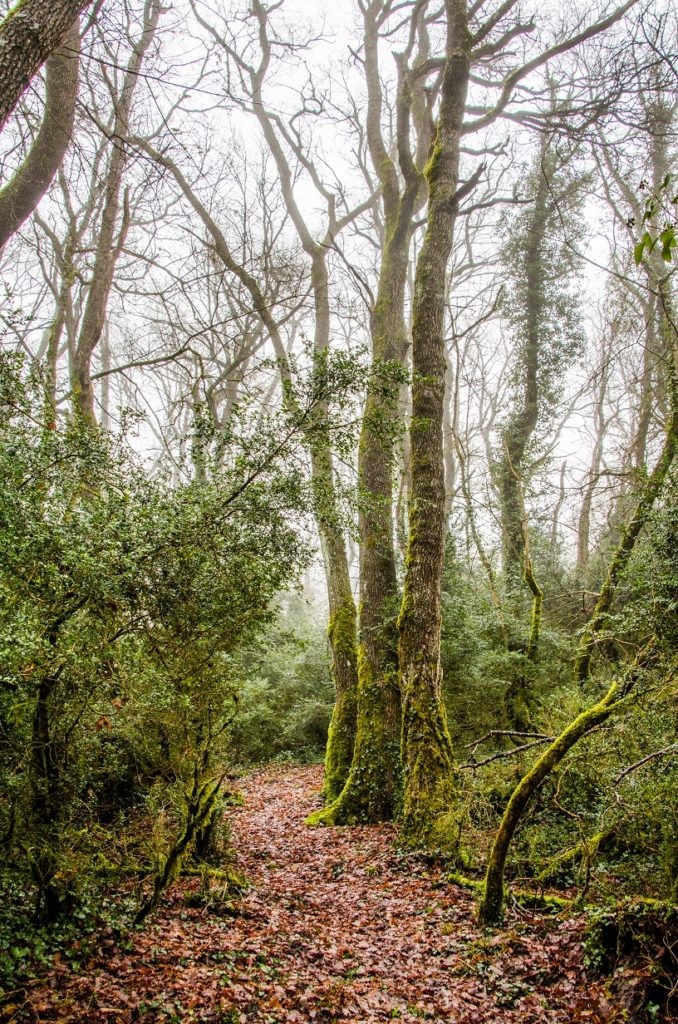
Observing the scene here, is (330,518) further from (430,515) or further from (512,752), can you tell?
(512,752)

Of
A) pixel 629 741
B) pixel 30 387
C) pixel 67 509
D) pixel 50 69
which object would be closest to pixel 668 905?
pixel 629 741

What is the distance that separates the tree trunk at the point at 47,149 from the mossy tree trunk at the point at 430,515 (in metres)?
4.81

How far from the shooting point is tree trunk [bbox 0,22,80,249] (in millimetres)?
6383

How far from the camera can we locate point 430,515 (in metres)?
7.50

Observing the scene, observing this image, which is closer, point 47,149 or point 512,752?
point 512,752

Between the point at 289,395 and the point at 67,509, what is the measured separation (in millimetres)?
2639

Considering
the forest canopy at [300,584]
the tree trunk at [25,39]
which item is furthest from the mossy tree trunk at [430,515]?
the tree trunk at [25,39]

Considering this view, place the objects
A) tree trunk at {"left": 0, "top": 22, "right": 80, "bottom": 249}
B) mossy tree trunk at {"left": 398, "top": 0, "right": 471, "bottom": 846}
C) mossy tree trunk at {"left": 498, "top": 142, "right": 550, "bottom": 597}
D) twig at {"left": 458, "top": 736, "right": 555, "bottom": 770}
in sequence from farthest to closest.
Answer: mossy tree trunk at {"left": 498, "top": 142, "right": 550, "bottom": 597} < mossy tree trunk at {"left": 398, "top": 0, "right": 471, "bottom": 846} < tree trunk at {"left": 0, "top": 22, "right": 80, "bottom": 249} < twig at {"left": 458, "top": 736, "right": 555, "bottom": 770}

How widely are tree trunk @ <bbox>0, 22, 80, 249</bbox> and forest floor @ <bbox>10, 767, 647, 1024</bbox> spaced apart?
713 centimetres

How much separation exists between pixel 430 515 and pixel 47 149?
254 inches

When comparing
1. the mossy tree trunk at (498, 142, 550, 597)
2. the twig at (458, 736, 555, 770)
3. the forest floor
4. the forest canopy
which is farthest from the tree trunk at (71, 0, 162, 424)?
the mossy tree trunk at (498, 142, 550, 597)

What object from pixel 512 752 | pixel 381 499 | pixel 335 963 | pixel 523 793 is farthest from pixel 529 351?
pixel 335 963

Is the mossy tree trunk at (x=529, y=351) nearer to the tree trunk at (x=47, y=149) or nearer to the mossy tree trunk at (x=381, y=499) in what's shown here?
the mossy tree trunk at (x=381, y=499)

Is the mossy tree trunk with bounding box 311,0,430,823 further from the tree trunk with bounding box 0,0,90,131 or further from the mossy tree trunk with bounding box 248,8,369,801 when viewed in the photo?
the tree trunk with bounding box 0,0,90,131
